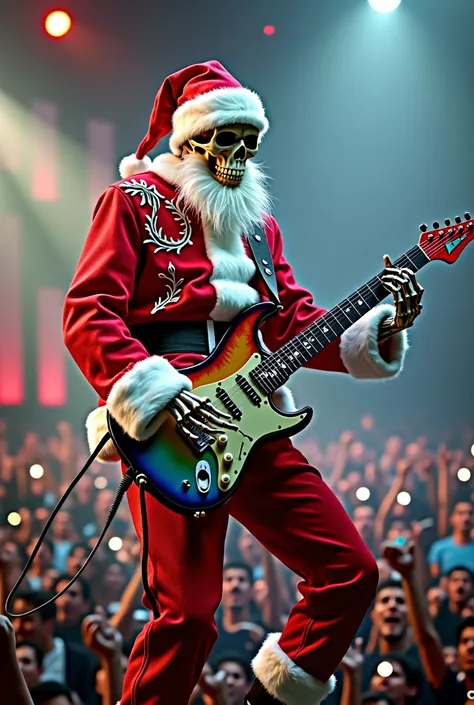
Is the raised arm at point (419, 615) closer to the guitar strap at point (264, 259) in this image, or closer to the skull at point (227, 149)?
the guitar strap at point (264, 259)

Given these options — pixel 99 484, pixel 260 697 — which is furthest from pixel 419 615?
pixel 260 697

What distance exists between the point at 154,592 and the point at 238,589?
1932 millimetres

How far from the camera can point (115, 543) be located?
4016mm

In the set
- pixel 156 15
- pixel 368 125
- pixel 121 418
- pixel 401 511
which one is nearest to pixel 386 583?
pixel 401 511

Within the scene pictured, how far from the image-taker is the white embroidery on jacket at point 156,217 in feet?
7.38

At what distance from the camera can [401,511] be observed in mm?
4102

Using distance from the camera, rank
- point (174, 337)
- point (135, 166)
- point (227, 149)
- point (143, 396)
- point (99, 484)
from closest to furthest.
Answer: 1. point (143, 396)
2. point (174, 337)
3. point (227, 149)
4. point (135, 166)
5. point (99, 484)

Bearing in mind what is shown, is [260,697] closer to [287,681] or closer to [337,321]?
[287,681]

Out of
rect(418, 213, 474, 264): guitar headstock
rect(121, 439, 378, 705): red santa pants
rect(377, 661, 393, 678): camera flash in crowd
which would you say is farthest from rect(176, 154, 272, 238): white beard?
rect(377, 661, 393, 678): camera flash in crowd

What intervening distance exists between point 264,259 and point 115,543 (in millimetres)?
1966

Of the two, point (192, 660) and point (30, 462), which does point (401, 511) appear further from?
point (192, 660)

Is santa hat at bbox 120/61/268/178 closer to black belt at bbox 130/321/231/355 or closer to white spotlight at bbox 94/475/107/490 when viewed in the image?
black belt at bbox 130/321/231/355

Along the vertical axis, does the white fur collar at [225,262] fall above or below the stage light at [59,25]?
below

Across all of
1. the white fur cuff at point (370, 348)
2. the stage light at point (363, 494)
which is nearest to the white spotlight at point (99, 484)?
the stage light at point (363, 494)
